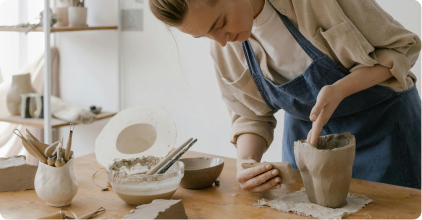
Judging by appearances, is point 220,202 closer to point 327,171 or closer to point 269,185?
point 269,185

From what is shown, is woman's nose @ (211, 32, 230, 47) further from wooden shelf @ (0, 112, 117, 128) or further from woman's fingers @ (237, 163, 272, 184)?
wooden shelf @ (0, 112, 117, 128)

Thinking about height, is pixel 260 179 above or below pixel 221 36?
below

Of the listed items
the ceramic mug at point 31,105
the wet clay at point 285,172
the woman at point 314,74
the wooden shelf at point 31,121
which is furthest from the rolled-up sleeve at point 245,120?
the ceramic mug at point 31,105

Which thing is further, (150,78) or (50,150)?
(150,78)

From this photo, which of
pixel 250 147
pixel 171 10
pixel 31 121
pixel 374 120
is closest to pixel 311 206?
pixel 250 147

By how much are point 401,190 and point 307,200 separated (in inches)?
12.2

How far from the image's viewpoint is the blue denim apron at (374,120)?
1.42m

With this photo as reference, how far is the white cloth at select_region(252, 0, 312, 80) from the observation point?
52.6 inches

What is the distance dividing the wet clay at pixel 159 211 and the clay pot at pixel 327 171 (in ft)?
1.20

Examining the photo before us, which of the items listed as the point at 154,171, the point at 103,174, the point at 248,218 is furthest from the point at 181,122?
the point at 248,218

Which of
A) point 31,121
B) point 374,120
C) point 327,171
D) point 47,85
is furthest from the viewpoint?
point 31,121

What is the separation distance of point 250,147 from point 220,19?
0.52 m

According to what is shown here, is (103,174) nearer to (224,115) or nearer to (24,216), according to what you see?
(24,216)

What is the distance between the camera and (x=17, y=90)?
3.04 meters
